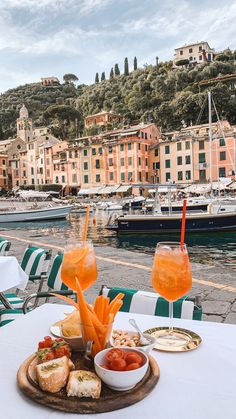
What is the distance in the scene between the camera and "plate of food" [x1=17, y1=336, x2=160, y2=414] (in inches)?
35.3

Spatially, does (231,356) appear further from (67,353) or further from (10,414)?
(10,414)

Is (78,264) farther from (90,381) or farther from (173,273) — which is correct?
(90,381)

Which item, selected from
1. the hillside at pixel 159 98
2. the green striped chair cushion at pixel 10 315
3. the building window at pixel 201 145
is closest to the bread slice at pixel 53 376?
the green striped chair cushion at pixel 10 315

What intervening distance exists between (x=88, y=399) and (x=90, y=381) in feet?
0.14

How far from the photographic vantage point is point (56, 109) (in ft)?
231

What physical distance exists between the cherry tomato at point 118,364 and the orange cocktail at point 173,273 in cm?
51

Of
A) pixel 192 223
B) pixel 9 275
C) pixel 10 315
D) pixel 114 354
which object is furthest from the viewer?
pixel 192 223

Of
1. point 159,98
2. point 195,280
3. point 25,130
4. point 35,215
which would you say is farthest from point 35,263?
point 25,130

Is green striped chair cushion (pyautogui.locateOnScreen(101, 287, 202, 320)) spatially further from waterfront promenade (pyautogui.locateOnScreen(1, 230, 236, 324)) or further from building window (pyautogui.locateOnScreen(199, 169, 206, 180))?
building window (pyautogui.locateOnScreen(199, 169, 206, 180))

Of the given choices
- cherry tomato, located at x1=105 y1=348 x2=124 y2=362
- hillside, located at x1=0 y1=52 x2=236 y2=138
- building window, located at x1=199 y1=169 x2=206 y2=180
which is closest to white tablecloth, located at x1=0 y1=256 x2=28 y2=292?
cherry tomato, located at x1=105 y1=348 x2=124 y2=362

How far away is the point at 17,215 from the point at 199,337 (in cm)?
2633

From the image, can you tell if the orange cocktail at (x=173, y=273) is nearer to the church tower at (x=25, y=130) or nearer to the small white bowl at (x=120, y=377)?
the small white bowl at (x=120, y=377)

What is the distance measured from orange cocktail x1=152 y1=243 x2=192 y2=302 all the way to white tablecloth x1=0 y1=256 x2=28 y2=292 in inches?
72.5

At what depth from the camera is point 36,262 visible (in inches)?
148
